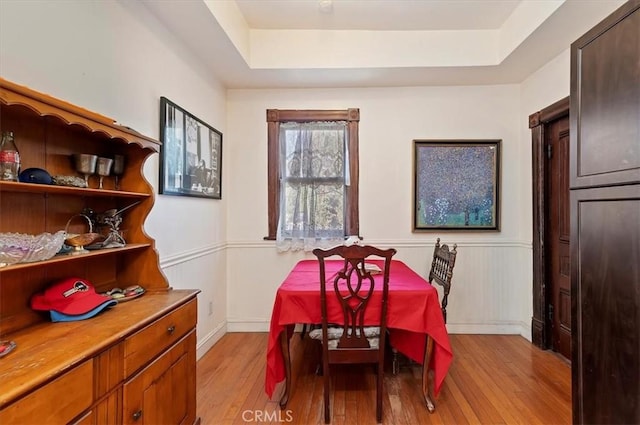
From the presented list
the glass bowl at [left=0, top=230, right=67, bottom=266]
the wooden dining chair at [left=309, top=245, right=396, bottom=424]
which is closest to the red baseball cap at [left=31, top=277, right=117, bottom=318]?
the glass bowl at [left=0, top=230, right=67, bottom=266]

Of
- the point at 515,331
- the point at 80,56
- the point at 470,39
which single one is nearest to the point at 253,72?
the point at 80,56

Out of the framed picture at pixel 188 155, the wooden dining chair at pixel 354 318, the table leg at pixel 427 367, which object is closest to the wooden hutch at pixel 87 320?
the framed picture at pixel 188 155

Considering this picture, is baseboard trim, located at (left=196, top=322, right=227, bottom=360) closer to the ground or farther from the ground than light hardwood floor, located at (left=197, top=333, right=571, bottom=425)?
farther from the ground

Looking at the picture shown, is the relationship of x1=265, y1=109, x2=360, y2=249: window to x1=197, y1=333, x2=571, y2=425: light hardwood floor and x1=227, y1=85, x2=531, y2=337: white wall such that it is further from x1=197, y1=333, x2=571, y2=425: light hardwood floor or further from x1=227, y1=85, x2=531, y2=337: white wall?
x1=197, y1=333, x2=571, y2=425: light hardwood floor

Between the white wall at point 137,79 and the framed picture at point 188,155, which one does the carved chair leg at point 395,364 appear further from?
the framed picture at point 188,155

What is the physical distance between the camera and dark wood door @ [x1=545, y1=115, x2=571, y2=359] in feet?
9.07

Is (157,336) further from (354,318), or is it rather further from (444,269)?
(444,269)

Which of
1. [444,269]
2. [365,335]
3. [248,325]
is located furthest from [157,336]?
[248,325]

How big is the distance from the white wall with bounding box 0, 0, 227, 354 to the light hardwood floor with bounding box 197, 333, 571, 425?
58 cm

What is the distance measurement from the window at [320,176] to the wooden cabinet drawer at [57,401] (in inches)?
94.7

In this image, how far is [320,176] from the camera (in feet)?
11.1

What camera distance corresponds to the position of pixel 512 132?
335 centimetres

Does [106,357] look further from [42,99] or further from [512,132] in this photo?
[512,132]

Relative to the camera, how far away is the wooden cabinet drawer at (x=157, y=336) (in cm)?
124
